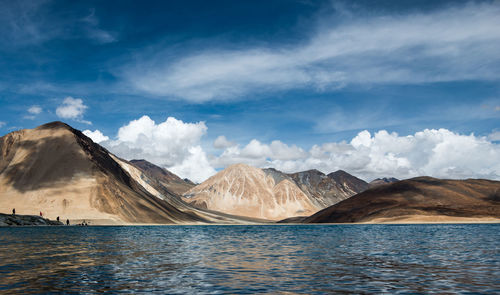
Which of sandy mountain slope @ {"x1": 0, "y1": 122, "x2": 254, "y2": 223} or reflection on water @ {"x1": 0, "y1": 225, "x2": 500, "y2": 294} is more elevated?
sandy mountain slope @ {"x1": 0, "y1": 122, "x2": 254, "y2": 223}

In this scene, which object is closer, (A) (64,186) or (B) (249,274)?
(B) (249,274)

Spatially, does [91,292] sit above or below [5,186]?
below

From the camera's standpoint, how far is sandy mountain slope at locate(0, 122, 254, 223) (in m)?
156

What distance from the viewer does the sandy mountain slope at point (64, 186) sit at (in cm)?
15650

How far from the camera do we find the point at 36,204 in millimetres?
157250

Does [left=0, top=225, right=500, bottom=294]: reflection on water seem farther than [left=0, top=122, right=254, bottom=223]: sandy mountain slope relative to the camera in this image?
No

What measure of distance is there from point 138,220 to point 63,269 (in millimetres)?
151533

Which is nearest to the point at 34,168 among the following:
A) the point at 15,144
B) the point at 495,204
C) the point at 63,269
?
the point at 15,144

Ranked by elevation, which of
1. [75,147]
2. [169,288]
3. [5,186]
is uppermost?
[75,147]

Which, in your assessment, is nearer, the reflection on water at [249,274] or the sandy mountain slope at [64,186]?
the reflection on water at [249,274]

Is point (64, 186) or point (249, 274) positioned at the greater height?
point (64, 186)

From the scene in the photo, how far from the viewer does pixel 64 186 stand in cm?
16912

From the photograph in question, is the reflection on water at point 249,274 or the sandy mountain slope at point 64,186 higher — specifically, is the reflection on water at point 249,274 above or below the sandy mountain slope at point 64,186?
below

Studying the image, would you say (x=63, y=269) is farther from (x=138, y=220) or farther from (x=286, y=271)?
(x=138, y=220)
